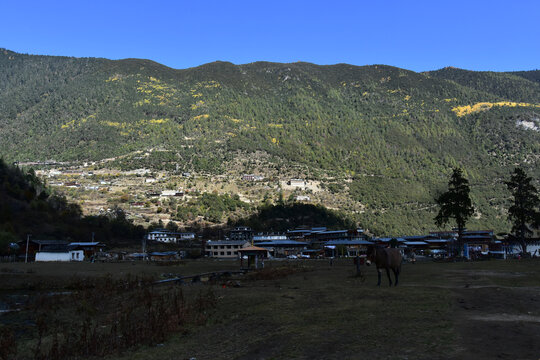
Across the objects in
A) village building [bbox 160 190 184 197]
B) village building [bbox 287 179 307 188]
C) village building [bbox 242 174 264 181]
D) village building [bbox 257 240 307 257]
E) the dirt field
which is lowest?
village building [bbox 257 240 307 257]

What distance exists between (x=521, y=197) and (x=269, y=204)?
325ft

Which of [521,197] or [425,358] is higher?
[521,197]

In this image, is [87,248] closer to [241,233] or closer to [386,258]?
[241,233]

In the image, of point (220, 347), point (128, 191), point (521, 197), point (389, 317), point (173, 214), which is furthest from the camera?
point (128, 191)

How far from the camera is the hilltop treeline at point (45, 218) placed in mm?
82125

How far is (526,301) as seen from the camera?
12516mm

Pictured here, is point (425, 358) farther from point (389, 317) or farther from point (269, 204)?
point (269, 204)

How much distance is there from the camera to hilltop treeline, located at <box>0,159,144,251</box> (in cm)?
8212

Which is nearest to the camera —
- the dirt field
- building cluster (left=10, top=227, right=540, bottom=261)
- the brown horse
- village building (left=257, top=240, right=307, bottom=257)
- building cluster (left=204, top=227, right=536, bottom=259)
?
the dirt field

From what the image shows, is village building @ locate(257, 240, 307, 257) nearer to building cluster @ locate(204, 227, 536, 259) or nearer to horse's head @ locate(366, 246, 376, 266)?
building cluster @ locate(204, 227, 536, 259)

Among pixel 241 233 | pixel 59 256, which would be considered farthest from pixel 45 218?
pixel 241 233

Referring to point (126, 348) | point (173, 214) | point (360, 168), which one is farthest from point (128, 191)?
point (126, 348)

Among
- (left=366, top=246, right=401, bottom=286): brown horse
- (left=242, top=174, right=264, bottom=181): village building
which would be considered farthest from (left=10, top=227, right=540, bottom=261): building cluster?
(left=242, top=174, right=264, bottom=181): village building

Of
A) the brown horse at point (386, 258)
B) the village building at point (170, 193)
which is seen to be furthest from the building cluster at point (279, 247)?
the village building at point (170, 193)
